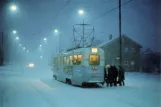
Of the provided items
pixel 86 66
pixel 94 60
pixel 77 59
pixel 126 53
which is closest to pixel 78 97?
pixel 86 66

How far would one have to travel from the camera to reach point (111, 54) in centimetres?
6531

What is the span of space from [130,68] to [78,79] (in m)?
42.1

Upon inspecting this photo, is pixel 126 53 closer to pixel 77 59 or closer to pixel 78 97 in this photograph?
pixel 77 59

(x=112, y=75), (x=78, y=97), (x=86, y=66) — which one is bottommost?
(x=78, y=97)

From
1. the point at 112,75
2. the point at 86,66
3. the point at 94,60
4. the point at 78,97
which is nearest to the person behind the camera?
the point at 78,97

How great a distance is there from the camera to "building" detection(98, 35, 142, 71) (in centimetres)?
6494

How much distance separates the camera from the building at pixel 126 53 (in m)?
64.9

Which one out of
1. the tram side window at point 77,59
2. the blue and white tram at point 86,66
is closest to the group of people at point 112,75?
the blue and white tram at point 86,66

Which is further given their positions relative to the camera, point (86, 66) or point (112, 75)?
point (112, 75)

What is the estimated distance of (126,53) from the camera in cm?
6625

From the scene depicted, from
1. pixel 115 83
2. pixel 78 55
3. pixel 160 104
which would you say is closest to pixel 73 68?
pixel 78 55

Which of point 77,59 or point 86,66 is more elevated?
point 77,59

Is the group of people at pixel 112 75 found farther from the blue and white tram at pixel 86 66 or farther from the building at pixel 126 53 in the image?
the building at pixel 126 53

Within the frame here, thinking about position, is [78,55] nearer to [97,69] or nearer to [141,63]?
[97,69]
